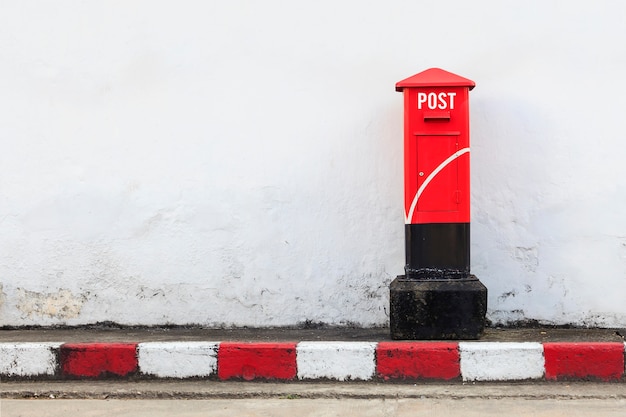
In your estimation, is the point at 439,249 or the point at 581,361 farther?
the point at 439,249

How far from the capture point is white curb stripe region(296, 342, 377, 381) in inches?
158

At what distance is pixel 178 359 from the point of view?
4.09m

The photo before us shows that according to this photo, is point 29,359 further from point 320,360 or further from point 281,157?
point 281,157

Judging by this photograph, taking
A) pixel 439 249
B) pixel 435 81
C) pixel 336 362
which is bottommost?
pixel 336 362

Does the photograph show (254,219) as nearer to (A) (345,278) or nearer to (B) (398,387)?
(A) (345,278)

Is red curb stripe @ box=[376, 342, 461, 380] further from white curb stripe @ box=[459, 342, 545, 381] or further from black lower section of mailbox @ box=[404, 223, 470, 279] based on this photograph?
black lower section of mailbox @ box=[404, 223, 470, 279]

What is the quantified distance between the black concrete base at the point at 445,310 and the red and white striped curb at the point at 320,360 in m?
0.20

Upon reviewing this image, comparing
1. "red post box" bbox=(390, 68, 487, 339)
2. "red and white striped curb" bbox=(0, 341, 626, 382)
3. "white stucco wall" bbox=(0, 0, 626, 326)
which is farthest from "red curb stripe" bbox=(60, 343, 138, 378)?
"red post box" bbox=(390, 68, 487, 339)

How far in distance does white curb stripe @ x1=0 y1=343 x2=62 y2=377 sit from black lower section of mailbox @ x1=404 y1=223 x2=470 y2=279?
1948mm

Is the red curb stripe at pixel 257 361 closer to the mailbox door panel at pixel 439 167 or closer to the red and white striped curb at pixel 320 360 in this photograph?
the red and white striped curb at pixel 320 360

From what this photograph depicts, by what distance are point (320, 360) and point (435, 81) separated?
1.57 metres

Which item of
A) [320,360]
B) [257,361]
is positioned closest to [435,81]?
[320,360]

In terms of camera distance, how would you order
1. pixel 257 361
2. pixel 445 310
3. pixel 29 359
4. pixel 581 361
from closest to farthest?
pixel 581 361 → pixel 257 361 → pixel 29 359 → pixel 445 310

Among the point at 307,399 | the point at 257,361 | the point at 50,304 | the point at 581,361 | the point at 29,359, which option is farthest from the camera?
the point at 50,304
